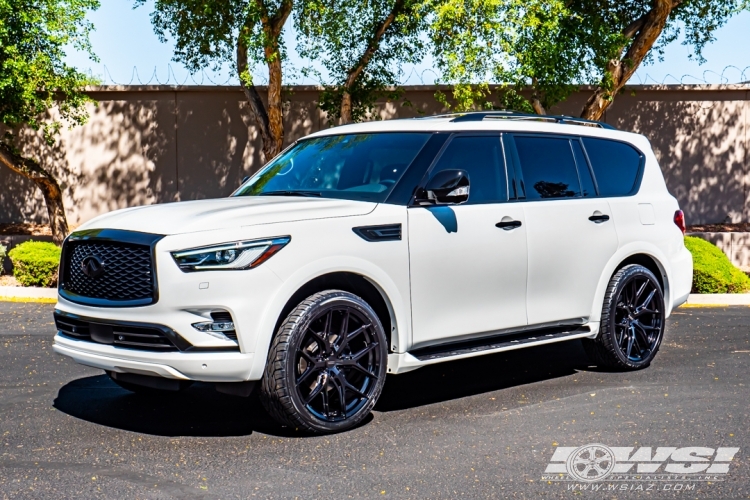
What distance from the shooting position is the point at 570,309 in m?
7.62

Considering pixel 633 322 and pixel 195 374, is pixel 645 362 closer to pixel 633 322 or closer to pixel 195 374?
pixel 633 322

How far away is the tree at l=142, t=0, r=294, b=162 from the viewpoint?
50.9 feet

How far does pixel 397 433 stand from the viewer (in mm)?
6211

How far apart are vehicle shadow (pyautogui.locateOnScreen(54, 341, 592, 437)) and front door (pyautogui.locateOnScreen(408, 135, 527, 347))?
0.72 metres

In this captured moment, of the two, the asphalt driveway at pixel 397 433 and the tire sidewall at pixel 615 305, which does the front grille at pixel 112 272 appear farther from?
the tire sidewall at pixel 615 305

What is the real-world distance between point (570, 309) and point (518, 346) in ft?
2.33

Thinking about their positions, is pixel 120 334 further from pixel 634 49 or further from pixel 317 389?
pixel 634 49

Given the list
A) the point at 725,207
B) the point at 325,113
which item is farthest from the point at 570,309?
the point at 725,207

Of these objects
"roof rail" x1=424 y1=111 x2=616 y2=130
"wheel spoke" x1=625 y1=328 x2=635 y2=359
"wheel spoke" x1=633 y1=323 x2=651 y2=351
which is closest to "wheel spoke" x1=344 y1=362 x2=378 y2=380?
"roof rail" x1=424 y1=111 x2=616 y2=130

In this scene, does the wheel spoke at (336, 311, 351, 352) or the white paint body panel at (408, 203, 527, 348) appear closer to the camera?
the wheel spoke at (336, 311, 351, 352)

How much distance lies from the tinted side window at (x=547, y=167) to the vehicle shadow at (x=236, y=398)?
5.05 feet

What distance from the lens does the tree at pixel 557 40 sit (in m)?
14.1

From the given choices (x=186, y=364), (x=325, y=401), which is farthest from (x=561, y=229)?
(x=186, y=364)

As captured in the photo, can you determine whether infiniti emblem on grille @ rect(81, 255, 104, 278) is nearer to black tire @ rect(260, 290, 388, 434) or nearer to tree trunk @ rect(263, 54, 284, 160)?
black tire @ rect(260, 290, 388, 434)
